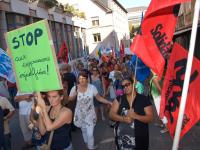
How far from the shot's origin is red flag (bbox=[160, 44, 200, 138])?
406 cm

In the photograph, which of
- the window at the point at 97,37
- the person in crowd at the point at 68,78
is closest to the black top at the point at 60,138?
the person in crowd at the point at 68,78

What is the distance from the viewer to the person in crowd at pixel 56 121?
163 inches

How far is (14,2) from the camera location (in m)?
18.1

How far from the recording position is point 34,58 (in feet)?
13.9

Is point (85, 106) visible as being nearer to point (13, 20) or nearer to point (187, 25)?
point (13, 20)

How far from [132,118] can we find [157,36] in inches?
46.1

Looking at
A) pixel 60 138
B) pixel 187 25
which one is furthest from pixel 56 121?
pixel 187 25

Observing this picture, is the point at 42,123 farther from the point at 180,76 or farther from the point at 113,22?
the point at 113,22

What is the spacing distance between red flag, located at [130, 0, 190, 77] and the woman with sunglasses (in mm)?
793

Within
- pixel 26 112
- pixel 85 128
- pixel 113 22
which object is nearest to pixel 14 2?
pixel 26 112

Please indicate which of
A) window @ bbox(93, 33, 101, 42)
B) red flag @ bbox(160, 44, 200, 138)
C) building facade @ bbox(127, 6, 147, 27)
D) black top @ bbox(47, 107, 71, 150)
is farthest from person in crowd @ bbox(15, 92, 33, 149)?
building facade @ bbox(127, 6, 147, 27)

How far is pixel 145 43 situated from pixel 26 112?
448 centimetres

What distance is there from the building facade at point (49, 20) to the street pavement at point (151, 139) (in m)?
8.94

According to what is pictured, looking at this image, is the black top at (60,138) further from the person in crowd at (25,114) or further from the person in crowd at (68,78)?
the person in crowd at (68,78)
